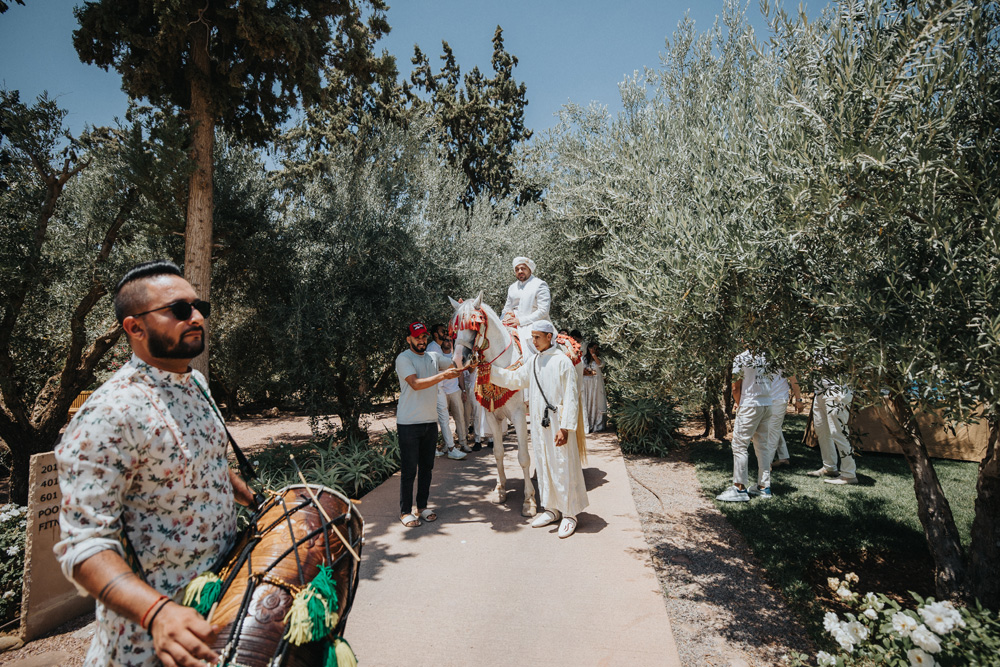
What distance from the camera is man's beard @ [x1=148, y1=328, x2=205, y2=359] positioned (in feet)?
5.77

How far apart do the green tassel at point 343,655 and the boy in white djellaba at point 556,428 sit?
3285 mm

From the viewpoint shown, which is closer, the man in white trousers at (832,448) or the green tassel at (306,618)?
the green tassel at (306,618)

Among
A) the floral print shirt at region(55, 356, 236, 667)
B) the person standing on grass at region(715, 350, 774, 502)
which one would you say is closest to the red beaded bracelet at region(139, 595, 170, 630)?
the floral print shirt at region(55, 356, 236, 667)

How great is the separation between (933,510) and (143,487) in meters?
4.72

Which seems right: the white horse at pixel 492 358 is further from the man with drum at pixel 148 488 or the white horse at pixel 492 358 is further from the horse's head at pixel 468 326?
the man with drum at pixel 148 488

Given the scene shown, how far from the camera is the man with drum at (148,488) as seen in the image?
1.43 metres

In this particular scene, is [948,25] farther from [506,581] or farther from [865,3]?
[506,581]

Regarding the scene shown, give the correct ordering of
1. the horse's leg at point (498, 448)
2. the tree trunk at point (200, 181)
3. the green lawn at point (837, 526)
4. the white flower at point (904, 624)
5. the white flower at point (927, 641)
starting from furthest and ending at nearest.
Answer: the tree trunk at point (200, 181)
the horse's leg at point (498, 448)
the green lawn at point (837, 526)
the white flower at point (904, 624)
the white flower at point (927, 641)

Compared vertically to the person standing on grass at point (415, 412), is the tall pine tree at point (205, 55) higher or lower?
higher

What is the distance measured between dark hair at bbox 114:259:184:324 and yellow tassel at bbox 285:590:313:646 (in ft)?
3.90

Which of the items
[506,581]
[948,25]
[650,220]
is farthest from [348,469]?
[948,25]

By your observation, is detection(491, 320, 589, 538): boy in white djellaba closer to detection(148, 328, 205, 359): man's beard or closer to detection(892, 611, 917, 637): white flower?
detection(892, 611, 917, 637): white flower

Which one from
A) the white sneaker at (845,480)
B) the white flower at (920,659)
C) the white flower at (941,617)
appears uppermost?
the white flower at (941,617)

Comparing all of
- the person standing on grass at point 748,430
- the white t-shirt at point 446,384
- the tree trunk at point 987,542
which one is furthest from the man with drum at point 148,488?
the white t-shirt at point 446,384
